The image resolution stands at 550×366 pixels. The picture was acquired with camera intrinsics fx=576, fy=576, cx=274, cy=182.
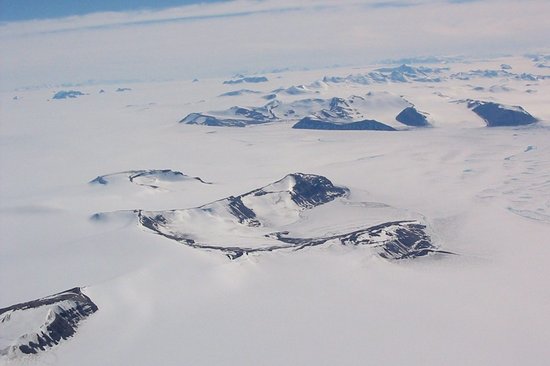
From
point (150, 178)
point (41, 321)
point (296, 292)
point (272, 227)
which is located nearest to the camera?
point (41, 321)

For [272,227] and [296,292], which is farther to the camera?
[272,227]

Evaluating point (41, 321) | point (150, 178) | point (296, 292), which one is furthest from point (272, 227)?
point (41, 321)

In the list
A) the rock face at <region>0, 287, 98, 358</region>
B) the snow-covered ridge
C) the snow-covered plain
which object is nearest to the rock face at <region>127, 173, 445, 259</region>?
the snow-covered plain

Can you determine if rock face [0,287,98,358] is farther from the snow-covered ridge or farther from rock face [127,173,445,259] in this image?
the snow-covered ridge

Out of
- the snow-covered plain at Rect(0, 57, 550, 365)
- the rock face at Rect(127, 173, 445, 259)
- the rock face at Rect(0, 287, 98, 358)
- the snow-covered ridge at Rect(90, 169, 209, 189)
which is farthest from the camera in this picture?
the snow-covered ridge at Rect(90, 169, 209, 189)

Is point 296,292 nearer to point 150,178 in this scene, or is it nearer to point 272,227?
point 272,227

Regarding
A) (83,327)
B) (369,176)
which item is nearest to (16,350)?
(83,327)

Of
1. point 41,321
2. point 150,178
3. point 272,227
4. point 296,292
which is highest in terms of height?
point 41,321

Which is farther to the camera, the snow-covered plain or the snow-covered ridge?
the snow-covered ridge
